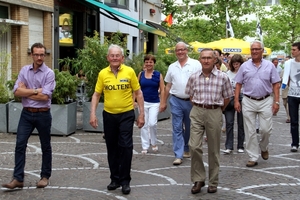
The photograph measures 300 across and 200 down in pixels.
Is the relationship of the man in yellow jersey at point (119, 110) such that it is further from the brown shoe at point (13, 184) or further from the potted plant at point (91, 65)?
the potted plant at point (91, 65)

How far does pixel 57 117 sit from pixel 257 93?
4.87 m

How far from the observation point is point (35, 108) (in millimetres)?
6770

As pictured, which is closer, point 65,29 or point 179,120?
point 179,120

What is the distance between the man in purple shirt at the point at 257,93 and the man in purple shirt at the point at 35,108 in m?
3.19

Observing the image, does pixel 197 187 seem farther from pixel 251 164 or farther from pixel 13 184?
pixel 13 184

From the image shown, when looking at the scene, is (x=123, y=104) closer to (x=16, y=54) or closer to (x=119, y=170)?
(x=119, y=170)

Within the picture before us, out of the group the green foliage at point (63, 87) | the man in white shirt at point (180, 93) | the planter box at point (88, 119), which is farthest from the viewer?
the planter box at point (88, 119)

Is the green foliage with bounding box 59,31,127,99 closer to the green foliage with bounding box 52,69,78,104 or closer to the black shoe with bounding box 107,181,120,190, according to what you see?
the green foliage with bounding box 52,69,78,104

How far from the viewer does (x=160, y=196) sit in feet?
21.1

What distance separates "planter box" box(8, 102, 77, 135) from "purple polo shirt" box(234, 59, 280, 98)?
14.9 feet

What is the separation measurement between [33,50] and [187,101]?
291 cm

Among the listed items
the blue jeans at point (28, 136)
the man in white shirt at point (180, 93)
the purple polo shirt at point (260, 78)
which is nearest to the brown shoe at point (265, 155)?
the purple polo shirt at point (260, 78)

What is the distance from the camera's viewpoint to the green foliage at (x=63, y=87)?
11.3 meters

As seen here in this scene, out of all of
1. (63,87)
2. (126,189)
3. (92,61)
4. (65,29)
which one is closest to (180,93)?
(126,189)
